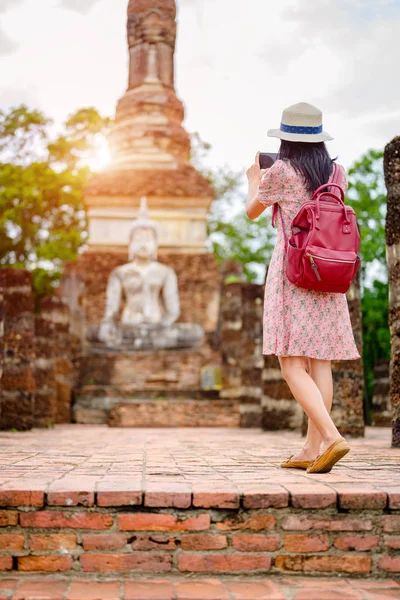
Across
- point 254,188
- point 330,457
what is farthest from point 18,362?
point 330,457

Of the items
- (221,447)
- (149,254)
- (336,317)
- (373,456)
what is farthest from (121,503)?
(149,254)

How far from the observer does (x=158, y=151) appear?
23125mm

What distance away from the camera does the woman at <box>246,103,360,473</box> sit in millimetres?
4227

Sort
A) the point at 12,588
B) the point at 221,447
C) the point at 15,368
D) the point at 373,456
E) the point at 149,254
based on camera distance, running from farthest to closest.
→ the point at 149,254
the point at 15,368
the point at 221,447
the point at 373,456
the point at 12,588

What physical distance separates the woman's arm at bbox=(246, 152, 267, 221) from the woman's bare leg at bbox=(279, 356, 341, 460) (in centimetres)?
86

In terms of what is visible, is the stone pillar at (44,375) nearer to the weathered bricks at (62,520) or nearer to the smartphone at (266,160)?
the smartphone at (266,160)

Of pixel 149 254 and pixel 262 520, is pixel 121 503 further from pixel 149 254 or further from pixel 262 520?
pixel 149 254

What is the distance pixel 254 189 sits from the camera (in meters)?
4.51

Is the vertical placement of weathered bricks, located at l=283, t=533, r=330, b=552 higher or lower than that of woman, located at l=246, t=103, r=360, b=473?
lower

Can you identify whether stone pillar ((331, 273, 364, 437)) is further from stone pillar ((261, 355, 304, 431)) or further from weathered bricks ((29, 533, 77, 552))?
weathered bricks ((29, 533, 77, 552))

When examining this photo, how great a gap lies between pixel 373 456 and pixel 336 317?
3.86 feet

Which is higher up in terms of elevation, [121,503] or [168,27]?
[168,27]

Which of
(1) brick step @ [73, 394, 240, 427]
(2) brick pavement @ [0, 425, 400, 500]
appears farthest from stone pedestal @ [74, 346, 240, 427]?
(2) brick pavement @ [0, 425, 400, 500]

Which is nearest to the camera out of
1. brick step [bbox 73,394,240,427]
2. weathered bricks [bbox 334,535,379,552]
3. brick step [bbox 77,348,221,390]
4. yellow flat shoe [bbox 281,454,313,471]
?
weathered bricks [bbox 334,535,379,552]
